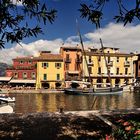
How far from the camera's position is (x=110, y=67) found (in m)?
68.8

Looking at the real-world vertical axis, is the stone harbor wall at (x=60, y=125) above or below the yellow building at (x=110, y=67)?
below

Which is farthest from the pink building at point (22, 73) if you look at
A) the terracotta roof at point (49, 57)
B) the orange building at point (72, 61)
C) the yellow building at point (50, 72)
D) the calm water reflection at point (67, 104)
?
the calm water reflection at point (67, 104)

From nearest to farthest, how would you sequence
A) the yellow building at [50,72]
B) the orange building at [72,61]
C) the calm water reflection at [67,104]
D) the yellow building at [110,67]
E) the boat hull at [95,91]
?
the calm water reflection at [67,104] → the boat hull at [95,91] → the yellow building at [50,72] → the orange building at [72,61] → the yellow building at [110,67]

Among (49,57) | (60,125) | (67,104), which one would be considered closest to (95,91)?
(49,57)

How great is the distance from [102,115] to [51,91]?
4505 cm

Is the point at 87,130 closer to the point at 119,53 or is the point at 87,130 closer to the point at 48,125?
the point at 48,125

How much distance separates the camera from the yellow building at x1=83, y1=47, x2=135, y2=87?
220 feet

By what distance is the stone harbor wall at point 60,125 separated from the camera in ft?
28.7

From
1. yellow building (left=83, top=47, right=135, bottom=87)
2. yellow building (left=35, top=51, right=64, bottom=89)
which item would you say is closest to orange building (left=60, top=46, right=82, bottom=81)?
yellow building (left=35, top=51, right=64, bottom=89)

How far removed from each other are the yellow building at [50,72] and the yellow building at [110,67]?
18.8 feet

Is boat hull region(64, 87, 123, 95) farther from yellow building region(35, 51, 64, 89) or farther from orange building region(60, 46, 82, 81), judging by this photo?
orange building region(60, 46, 82, 81)

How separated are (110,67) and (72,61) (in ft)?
30.5

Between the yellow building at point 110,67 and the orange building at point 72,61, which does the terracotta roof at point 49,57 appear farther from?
the yellow building at point 110,67

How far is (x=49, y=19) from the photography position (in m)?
6.25
